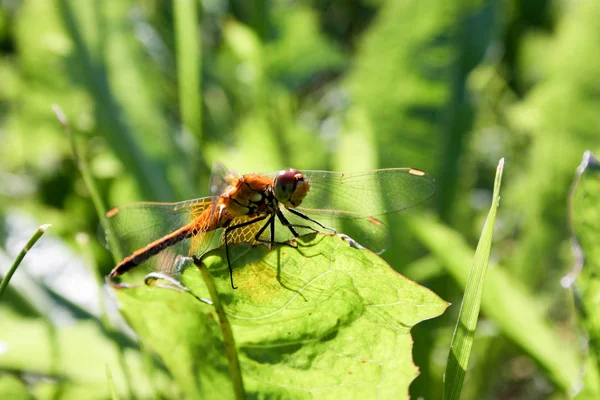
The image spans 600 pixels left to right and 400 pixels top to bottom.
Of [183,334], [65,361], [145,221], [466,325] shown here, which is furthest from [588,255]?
[65,361]

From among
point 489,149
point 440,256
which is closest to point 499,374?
point 440,256

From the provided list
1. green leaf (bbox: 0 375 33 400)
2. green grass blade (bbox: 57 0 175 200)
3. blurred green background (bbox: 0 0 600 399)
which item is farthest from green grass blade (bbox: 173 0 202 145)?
green leaf (bbox: 0 375 33 400)

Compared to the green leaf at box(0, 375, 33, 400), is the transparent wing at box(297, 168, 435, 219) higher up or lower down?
higher up

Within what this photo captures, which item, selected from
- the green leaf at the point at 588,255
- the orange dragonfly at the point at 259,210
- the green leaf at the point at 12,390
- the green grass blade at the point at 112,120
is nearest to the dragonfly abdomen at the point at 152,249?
the orange dragonfly at the point at 259,210

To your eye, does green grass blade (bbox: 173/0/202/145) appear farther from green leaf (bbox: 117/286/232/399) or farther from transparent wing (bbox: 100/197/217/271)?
green leaf (bbox: 117/286/232/399)

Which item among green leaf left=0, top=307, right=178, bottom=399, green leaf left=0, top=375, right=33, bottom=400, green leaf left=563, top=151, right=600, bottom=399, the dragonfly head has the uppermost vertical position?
the dragonfly head

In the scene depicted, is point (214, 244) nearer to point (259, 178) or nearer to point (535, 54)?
point (259, 178)

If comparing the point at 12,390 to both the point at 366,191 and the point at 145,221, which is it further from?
the point at 366,191
